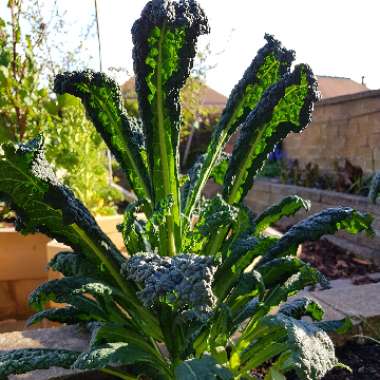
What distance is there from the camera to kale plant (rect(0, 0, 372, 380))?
1.19 meters

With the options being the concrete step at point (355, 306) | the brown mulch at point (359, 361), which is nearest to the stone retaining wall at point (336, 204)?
the concrete step at point (355, 306)

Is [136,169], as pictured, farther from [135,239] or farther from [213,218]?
[213,218]

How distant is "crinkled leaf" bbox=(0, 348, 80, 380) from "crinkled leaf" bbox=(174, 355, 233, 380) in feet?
1.29

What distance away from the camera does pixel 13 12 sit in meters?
3.80

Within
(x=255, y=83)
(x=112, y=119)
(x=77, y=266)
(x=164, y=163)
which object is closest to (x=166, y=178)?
(x=164, y=163)

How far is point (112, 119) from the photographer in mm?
1452

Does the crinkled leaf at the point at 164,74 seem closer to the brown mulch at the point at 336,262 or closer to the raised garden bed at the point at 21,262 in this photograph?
the raised garden bed at the point at 21,262

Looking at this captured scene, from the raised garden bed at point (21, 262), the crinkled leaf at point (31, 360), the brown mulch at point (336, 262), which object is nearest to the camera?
the crinkled leaf at point (31, 360)

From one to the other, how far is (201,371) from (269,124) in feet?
2.62

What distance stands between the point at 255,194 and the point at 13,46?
400cm

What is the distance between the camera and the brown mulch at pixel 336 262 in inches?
138

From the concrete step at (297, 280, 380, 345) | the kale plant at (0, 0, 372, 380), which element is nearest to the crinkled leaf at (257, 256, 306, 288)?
the kale plant at (0, 0, 372, 380)

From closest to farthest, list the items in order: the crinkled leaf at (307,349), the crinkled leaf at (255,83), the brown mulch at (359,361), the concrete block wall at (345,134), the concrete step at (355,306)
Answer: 1. the crinkled leaf at (307,349)
2. the crinkled leaf at (255,83)
3. the brown mulch at (359,361)
4. the concrete step at (355,306)
5. the concrete block wall at (345,134)

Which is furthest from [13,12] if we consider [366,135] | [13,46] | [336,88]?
[336,88]
